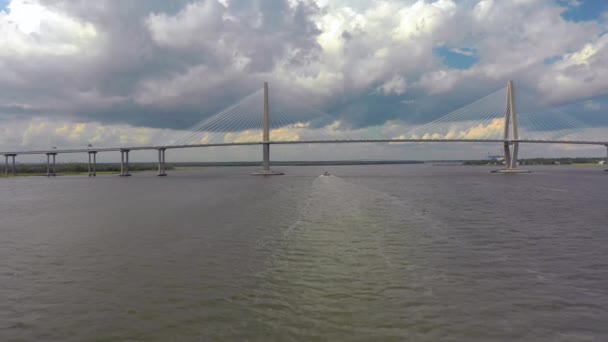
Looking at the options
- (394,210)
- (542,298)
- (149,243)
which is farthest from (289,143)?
(542,298)

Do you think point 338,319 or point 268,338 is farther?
point 338,319

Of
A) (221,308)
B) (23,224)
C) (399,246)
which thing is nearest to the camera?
(221,308)

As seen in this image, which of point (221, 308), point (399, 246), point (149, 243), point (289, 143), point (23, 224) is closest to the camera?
point (221, 308)

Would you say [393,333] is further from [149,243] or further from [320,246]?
[149,243]

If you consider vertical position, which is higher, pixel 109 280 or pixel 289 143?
pixel 289 143

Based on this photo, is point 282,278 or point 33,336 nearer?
point 33,336

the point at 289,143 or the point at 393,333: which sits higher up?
the point at 289,143

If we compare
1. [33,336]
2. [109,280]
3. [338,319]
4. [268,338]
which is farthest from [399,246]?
[33,336]

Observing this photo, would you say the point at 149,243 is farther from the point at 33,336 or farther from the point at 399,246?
the point at 399,246

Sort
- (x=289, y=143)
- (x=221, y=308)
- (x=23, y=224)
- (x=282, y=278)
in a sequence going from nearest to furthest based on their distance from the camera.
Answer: (x=221, y=308)
(x=282, y=278)
(x=23, y=224)
(x=289, y=143)
